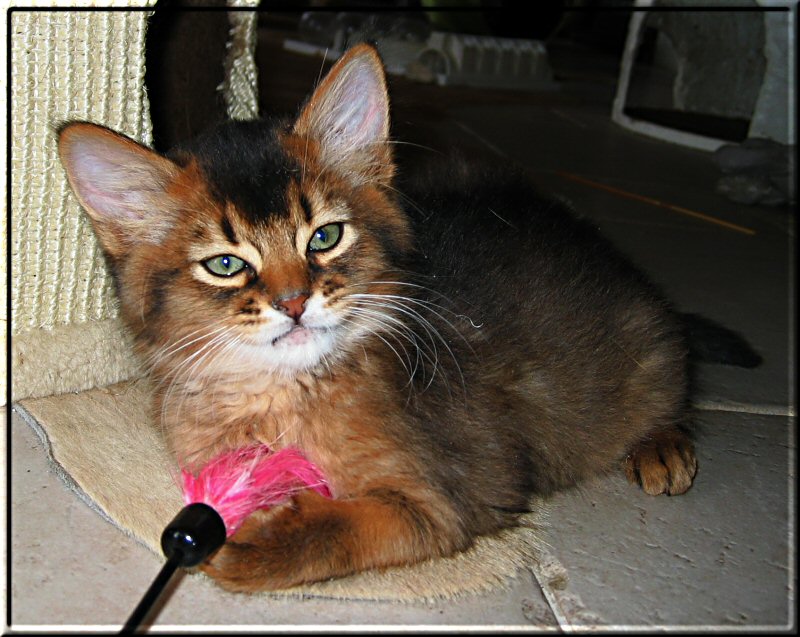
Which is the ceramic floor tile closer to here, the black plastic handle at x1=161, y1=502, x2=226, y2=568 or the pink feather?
the pink feather

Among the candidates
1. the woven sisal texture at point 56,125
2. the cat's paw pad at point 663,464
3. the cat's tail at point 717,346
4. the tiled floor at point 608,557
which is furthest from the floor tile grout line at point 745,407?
the woven sisal texture at point 56,125

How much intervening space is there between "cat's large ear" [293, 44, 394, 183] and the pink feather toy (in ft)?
1.99

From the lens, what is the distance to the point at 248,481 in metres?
1.56

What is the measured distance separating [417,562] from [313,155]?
823 mm

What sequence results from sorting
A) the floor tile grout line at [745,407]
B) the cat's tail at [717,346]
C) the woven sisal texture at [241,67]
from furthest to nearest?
the woven sisal texture at [241,67], the cat's tail at [717,346], the floor tile grout line at [745,407]

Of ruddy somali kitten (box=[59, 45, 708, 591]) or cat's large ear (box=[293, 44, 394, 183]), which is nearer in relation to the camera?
ruddy somali kitten (box=[59, 45, 708, 591])

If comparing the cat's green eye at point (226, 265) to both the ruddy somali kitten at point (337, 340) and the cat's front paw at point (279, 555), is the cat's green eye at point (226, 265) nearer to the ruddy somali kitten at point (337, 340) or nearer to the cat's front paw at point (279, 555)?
the ruddy somali kitten at point (337, 340)

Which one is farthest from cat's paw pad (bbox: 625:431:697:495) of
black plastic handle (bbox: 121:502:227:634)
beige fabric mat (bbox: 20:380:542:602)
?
black plastic handle (bbox: 121:502:227:634)

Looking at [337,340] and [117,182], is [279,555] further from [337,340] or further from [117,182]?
[117,182]

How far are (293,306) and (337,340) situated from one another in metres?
0.15

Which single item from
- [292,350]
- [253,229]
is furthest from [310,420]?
[253,229]

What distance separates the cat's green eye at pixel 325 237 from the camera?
Answer: 5.18 feet

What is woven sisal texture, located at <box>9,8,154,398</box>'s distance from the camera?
6.21 feet

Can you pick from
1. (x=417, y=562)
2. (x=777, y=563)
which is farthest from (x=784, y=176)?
(x=417, y=562)
